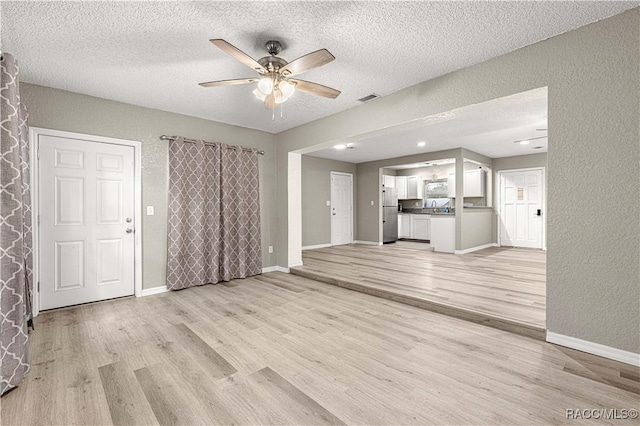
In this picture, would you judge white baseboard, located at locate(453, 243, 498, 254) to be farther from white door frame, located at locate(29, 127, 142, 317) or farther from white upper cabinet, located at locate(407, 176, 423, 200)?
white door frame, located at locate(29, 127, 142, 317)

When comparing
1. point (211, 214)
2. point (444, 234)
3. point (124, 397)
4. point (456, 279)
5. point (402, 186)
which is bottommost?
point (124, 397)

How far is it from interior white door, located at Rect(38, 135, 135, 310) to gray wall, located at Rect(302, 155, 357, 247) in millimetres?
4131

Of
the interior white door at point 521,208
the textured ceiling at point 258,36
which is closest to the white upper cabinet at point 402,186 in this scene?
the interior white door at point 521,208

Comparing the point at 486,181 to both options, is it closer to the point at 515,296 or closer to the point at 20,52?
the point at 515,296

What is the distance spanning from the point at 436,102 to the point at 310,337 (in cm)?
269

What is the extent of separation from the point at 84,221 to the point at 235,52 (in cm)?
293

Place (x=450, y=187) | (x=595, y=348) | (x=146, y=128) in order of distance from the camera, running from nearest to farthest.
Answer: (x=595, y=348) → (x=146, y=128) → (x=450, y=187)

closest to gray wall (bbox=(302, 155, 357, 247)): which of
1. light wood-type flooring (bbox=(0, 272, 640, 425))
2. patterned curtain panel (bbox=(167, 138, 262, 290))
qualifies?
patterned curtain panel (bbox=(167, 138, 262, 290))

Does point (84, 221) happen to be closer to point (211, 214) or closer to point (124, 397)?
point (211, 214)

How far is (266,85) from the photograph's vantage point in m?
2.36

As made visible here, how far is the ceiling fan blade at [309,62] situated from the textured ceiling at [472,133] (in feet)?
5.26

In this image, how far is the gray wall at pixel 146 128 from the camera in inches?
127

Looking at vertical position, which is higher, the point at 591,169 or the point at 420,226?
the point at 591,169

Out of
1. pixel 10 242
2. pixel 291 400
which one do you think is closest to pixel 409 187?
pixel 291 400
